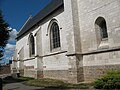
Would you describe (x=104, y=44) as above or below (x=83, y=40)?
below

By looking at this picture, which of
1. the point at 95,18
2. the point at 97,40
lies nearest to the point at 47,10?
the point at 95,18

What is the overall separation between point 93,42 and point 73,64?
82.5 inches

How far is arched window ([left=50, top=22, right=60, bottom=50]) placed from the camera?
15219 millimetres

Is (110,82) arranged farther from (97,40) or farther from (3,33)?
(3,33)

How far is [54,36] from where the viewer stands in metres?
15.9

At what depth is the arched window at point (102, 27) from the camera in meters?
10.5

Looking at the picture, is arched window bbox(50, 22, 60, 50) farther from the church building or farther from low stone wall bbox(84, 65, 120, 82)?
low stone wall bbox(84, 65, 120, 82)

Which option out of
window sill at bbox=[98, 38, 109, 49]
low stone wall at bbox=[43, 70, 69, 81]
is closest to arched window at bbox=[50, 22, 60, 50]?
low stone wall at bbox=[43, 70, 69, 81]

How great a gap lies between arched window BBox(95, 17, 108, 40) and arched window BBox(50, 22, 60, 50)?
5123 millimetres

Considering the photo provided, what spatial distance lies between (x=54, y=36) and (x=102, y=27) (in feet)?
20.2

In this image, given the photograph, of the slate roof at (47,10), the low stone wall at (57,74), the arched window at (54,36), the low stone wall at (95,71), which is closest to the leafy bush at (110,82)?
the low stone wall at (95,71)

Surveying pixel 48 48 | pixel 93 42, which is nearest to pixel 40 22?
pixel 48 48

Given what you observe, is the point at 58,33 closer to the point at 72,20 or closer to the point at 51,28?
the point at 51,28

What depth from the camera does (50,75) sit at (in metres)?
15.7
